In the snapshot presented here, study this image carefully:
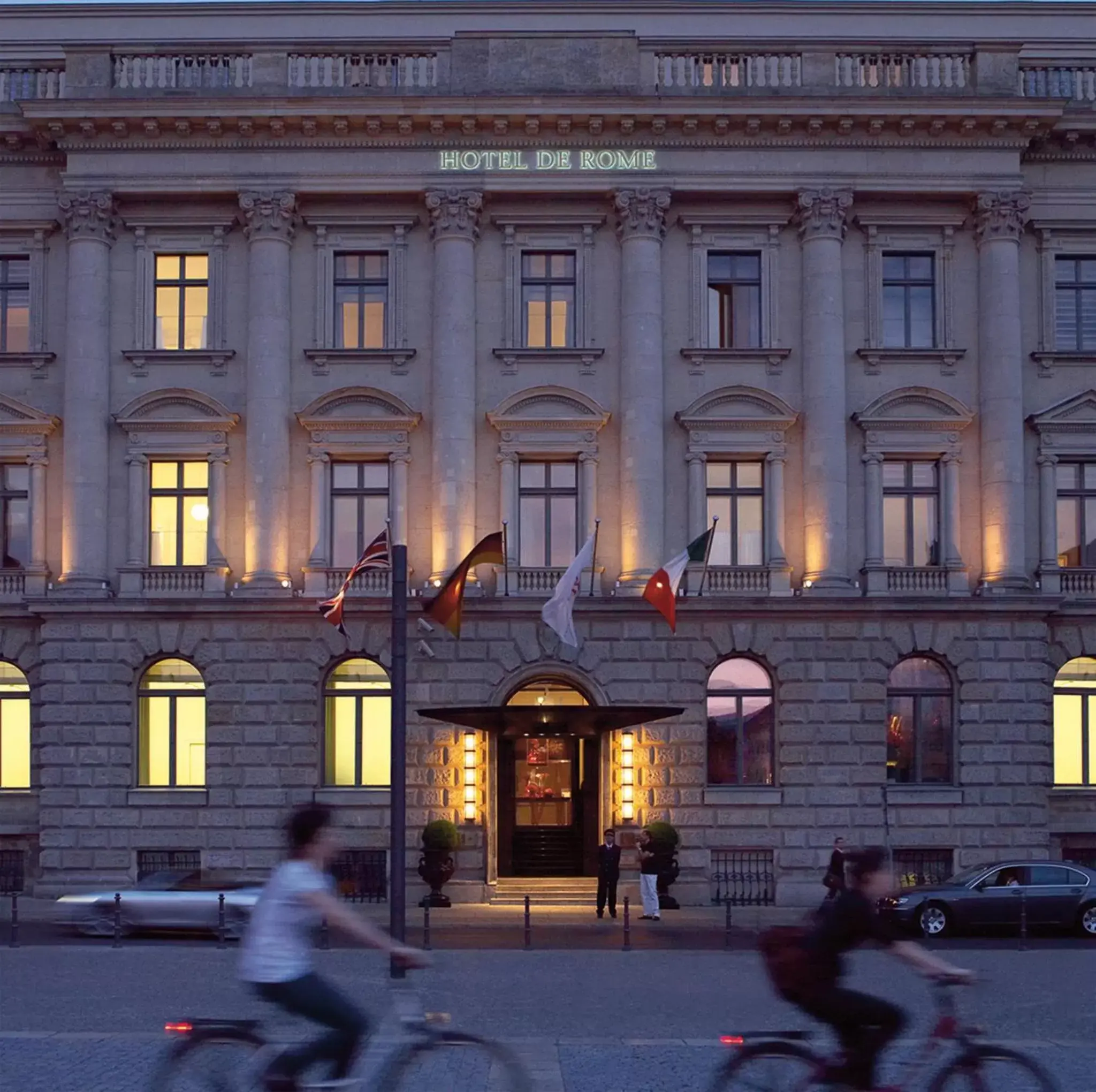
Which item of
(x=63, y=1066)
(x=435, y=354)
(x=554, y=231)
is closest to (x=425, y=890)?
(x=435, y=354)

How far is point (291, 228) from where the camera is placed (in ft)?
127

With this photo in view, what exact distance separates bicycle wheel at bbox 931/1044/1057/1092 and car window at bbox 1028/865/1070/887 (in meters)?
21.4

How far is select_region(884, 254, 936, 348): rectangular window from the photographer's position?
1548 inches

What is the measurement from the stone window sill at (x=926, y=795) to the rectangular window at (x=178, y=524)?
16.4 m

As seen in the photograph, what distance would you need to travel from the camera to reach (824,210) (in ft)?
126

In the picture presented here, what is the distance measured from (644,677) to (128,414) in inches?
511

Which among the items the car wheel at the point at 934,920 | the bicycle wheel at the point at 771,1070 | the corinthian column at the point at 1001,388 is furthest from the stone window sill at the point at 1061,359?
the bicycle wheel at the point at 771,1070

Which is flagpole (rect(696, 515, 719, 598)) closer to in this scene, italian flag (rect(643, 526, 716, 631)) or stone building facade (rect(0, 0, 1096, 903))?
stone building facade (rect(0, 0, 1096, 903))

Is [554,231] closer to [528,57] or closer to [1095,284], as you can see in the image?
[528,57]

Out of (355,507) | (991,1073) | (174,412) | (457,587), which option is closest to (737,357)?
(355,507)

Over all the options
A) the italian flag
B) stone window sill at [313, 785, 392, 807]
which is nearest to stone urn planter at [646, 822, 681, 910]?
the italian flag

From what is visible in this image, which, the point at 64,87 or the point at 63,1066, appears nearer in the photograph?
the point at 63,1066

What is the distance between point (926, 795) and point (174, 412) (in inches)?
741

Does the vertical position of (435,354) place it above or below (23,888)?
above
